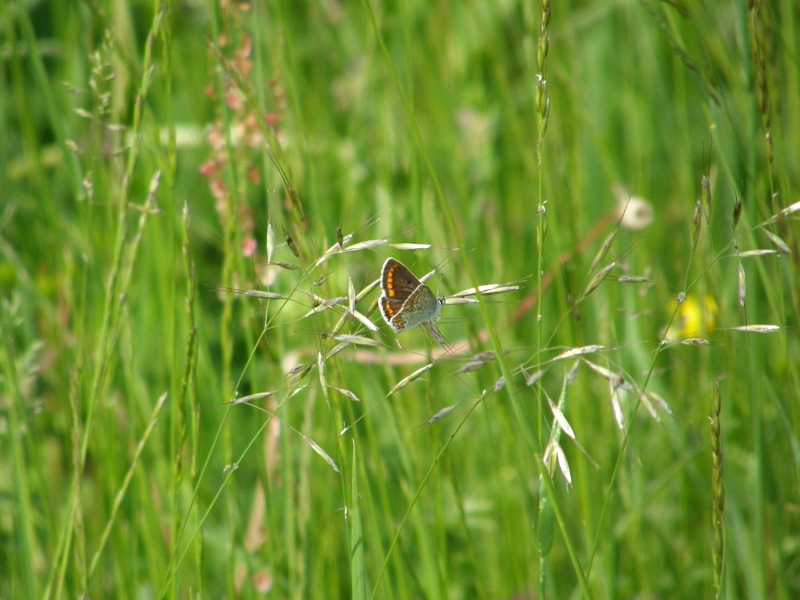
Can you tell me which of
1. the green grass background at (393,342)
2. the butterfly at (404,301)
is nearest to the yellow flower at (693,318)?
the green grass background at (393,342)

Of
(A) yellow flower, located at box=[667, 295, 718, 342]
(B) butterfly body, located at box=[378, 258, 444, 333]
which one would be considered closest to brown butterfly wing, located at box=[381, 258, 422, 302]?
(B) butterfly body, located at box=[378, 258, 444, 333]

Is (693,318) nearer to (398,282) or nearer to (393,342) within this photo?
(393,342)

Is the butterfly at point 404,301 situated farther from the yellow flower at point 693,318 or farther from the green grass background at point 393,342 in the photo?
the yellow flower at point 693,318

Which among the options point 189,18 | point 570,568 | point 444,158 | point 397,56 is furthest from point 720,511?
point 189,18

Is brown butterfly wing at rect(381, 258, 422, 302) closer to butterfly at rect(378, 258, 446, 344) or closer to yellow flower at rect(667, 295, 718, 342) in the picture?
butterfly at rect(378, 258, 446, 344)

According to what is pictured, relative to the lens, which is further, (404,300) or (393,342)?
(393,342)

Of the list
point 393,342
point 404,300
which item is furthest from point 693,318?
point 404,300
